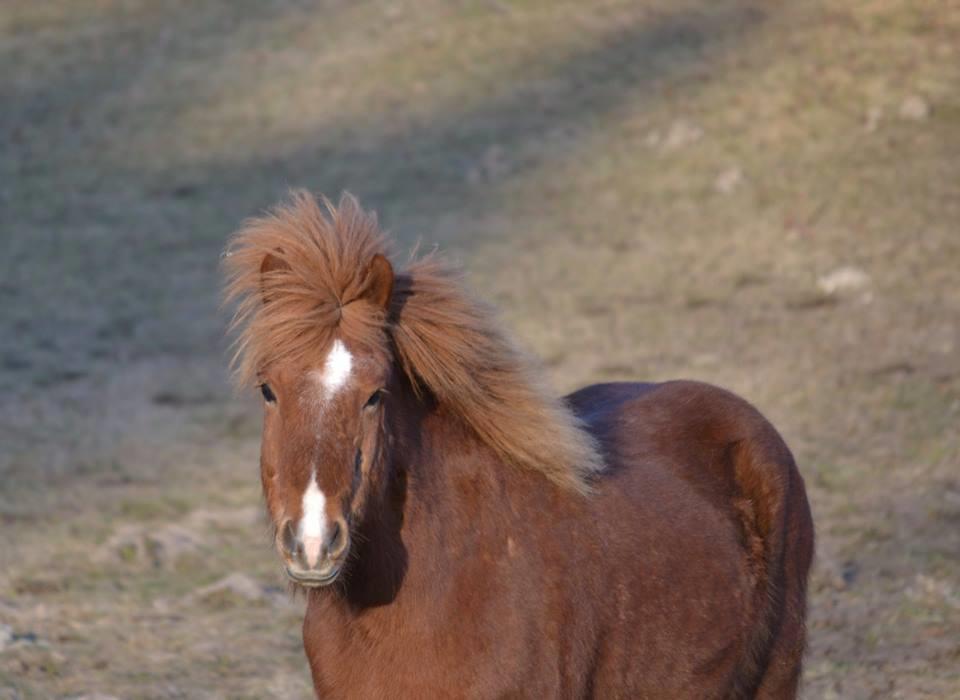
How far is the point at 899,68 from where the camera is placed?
47.2 ft

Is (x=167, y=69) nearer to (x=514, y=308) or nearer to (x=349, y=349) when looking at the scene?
(x=514, y=308)

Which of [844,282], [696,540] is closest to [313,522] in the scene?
[696,540]

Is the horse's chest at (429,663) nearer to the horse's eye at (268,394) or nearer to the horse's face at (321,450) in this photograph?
the horse's face at (321,450)

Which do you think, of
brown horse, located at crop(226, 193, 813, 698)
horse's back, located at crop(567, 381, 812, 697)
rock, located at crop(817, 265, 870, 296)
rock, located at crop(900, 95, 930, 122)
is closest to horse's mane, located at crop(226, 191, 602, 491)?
brown horse, located at crop(226, 193, 813, 698)

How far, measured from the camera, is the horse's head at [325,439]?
131 inches

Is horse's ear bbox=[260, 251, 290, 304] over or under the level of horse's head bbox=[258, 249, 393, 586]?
over

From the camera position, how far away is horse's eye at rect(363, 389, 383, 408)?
3521 mm

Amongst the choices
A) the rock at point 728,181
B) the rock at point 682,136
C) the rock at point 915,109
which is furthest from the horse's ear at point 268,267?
the rock at point 915,109

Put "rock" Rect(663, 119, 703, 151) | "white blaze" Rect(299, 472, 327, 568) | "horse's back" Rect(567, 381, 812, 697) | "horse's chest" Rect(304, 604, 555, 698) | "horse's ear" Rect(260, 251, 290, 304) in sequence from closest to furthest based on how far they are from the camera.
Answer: "white blaze" Rect(299, 472, 327, 568) → "horse's chest" Rect(304, 604, 555, 698) → "horse's ear" Rect(260, 251, 290, 304) → "horse's back" Rect(567, 381, 812, 697) → "rock" Rect(663, 119, 703, 151)

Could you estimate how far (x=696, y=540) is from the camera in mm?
4281

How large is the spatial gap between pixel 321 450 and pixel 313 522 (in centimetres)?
18

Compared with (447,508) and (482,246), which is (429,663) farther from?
(482,246)

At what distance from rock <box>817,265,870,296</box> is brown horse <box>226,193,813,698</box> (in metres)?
7.15

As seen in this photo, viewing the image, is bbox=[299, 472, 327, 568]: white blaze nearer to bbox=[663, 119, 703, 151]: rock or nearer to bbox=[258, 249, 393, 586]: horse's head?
bbox=[258, 249, 393, 586]: horse's head
